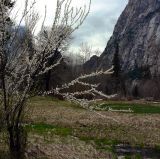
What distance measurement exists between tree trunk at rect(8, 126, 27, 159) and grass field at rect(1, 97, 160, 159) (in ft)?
2.89

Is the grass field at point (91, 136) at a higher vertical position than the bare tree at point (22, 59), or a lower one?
lower

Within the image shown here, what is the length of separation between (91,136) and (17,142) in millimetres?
9997

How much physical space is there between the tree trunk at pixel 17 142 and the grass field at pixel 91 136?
2.89 feet

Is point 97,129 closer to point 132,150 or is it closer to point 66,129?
point 66,129

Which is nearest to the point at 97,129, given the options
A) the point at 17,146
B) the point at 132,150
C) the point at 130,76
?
the point at 132,150

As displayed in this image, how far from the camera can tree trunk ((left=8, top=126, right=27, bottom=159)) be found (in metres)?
11.7

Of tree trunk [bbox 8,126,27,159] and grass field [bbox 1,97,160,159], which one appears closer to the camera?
tree trunk [bbox 8,126,27,159]

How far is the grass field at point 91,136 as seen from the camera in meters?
14.8

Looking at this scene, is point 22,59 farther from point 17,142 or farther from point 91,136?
point 91,136

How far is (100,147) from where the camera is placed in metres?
18.7

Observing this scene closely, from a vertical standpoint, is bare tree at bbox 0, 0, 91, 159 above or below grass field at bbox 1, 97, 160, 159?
above

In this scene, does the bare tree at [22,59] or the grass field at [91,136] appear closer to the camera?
the bare tree at [22,59]

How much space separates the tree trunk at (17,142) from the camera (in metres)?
11.7

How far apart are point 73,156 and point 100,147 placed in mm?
3879
